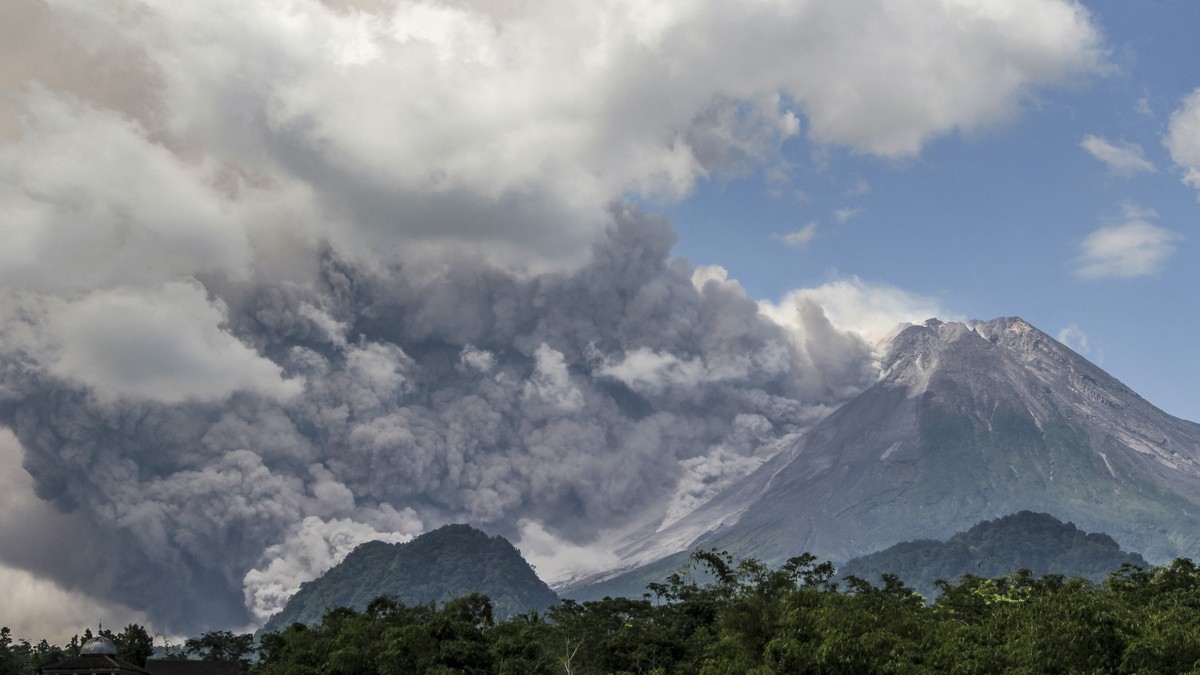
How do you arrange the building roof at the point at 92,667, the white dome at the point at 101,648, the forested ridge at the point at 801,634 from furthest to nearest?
the white dome at the point at 101,648 < the building roof at the point at 92,667 < the forested ridge at the point at 801,634

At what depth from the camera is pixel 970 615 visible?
82875 millimetres

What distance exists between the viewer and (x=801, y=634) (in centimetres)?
5878

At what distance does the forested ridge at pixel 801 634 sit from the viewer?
52562 millimetres

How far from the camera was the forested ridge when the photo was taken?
5256cm

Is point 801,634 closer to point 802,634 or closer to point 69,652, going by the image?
point 802,634

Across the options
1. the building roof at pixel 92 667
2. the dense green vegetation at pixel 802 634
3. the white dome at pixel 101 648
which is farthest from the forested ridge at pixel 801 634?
the building roof at pixel 92 667

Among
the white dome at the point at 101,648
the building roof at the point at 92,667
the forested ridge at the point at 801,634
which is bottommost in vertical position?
the forested ridge at the point at 801,634

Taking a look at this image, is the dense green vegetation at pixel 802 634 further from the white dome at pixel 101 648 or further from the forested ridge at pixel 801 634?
the white dome at pixel 101 648

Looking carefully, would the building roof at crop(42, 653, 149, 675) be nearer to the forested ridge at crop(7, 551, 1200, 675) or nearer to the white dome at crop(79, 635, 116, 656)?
the white dome at crop(79, 635, 116, 656)

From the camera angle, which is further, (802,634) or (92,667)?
(92,667)

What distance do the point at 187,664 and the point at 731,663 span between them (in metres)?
104

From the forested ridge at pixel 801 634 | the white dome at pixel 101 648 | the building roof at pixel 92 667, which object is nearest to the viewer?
the forested ridge at pixel 801 634

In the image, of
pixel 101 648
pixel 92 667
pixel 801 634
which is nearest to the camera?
pixel 801 634

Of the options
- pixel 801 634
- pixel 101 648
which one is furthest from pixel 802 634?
pixel 101 648
